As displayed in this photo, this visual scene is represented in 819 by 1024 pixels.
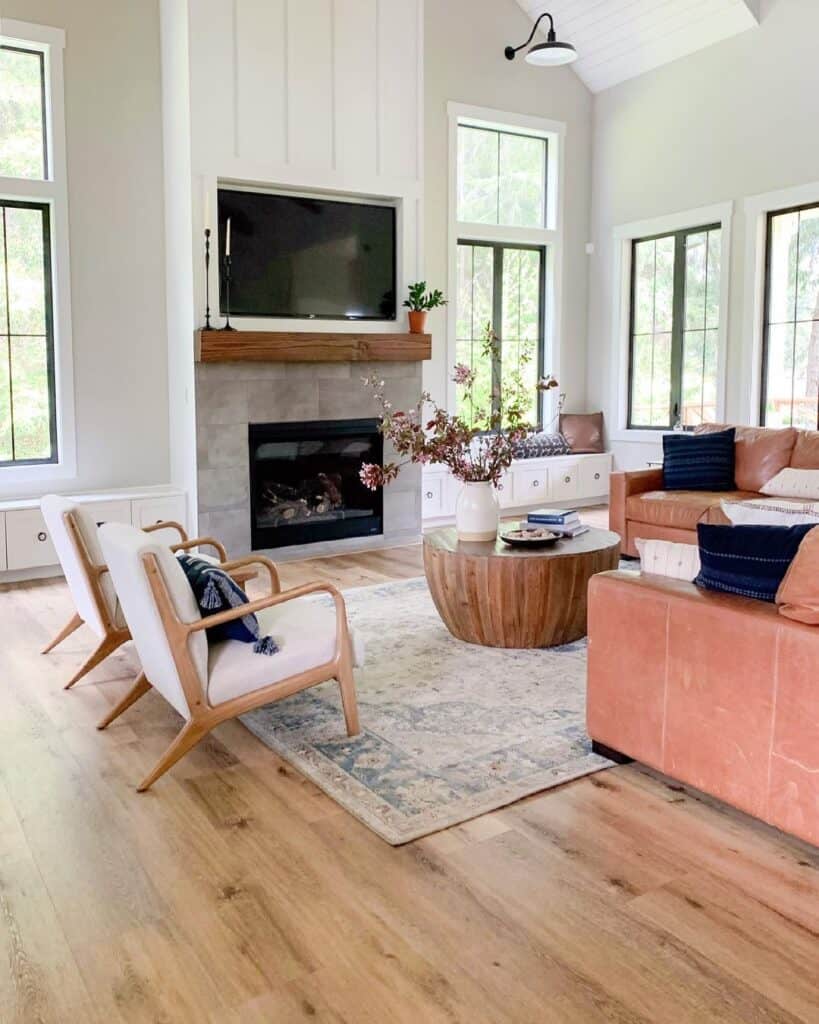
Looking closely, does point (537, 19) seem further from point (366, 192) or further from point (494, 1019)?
point (494, 1019)

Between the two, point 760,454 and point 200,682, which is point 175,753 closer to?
point 200,682

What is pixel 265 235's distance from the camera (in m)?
6.43

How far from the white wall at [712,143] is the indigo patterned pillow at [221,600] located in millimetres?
5635

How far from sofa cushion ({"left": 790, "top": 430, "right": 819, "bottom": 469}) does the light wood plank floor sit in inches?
136

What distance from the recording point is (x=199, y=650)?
2.94 metres

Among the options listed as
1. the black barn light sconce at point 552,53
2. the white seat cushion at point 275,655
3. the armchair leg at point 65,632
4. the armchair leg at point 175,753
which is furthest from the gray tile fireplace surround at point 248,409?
the armchair leg at point 175,753

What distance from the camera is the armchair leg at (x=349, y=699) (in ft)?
10.7

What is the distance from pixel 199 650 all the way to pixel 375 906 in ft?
3.36

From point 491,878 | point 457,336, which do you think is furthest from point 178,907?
point 457,336

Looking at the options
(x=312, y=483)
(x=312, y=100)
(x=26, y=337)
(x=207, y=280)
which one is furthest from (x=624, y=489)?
(x=26, y=337)

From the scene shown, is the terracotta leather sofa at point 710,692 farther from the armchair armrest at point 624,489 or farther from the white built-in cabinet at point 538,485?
the white built-in cabinet at point 538,485

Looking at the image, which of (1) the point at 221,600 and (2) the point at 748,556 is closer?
(2) the point at 748,556

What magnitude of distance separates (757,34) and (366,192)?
3.32 m

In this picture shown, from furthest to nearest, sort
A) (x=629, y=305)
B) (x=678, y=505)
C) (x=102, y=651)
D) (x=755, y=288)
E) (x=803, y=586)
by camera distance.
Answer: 1. (x=629, y=305)
2. (x=755, y=288)
3. (x=678, y=505)
4. (x=102, y=651)
5. (x=803, y=586)
